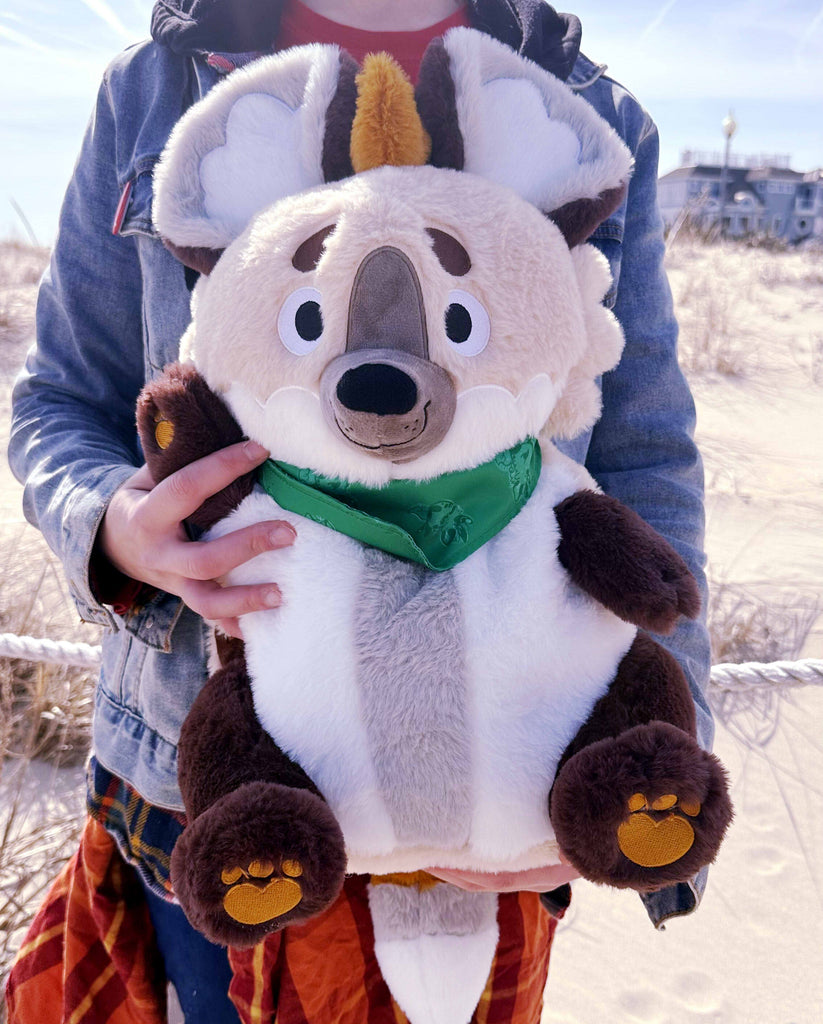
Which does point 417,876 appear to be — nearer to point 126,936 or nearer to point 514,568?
point 514,568

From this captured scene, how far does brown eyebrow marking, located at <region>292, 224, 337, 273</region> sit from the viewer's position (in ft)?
1.96

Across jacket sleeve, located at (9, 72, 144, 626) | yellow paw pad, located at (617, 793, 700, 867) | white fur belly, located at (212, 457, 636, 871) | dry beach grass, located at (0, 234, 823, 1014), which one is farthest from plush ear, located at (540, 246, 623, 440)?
dry beach grass, located at (0, 234, 823, 1014)

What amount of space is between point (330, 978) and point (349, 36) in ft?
3.92

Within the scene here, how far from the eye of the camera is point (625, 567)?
636 millimetres

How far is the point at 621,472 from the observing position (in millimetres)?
1107

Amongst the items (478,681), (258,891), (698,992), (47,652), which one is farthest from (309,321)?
(698,992)

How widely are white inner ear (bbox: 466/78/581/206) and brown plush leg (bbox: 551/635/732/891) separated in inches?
18.4

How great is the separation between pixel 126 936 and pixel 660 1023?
1378 mm

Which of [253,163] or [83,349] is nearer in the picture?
[253,163]

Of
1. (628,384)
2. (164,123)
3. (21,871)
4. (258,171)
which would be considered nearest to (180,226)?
(258,171)

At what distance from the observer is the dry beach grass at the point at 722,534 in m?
2.24

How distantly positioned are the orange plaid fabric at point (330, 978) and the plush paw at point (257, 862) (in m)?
0.42

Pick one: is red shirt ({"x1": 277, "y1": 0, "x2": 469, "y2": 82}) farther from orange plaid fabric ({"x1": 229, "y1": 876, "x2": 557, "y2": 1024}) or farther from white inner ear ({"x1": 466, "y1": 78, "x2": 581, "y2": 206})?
orange plaid fabric ({"x1": 229, "y1": 876, "x2": 557, "y2": 1024})

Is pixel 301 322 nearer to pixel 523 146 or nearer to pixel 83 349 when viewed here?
pixel 523 146
